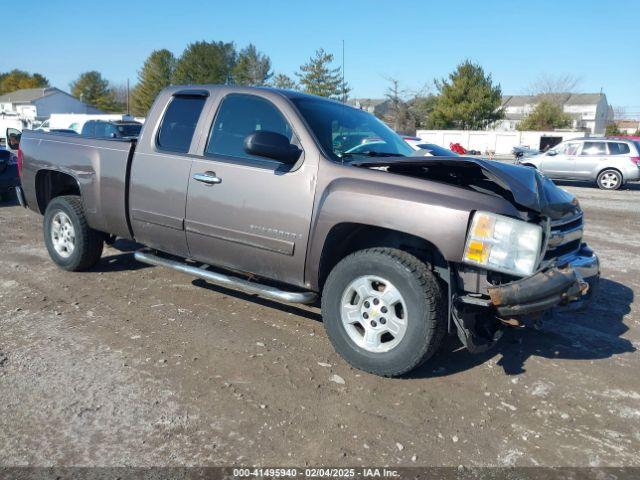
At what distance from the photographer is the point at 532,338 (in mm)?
4352

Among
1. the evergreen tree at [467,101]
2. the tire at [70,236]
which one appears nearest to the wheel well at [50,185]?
the tire at [70,236]

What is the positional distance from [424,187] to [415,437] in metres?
1.49

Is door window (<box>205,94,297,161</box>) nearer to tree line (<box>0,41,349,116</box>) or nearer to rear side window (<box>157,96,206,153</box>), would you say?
rear side window (<box>157,96,206,153</box>)

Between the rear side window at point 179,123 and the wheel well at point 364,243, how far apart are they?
5.35ft

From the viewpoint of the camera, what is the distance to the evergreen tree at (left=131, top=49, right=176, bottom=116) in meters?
74.2

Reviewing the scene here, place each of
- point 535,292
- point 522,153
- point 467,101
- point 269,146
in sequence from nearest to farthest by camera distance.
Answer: point 535,292 → point 269,146 → point 522,153 → point 467,101

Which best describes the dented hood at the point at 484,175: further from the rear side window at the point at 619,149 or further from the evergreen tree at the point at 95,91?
the evergreen tree at the point at 95,91

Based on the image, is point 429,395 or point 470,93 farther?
point 470,93

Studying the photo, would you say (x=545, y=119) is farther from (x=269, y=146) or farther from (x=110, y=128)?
(x=269, y=146)

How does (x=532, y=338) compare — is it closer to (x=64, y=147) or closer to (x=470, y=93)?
(x=64, y=147)

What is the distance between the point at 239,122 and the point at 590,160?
16.7m

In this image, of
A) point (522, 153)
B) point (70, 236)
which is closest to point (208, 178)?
point (70, 236)

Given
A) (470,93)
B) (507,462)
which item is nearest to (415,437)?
(507,462)

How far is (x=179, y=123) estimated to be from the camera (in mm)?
4719
